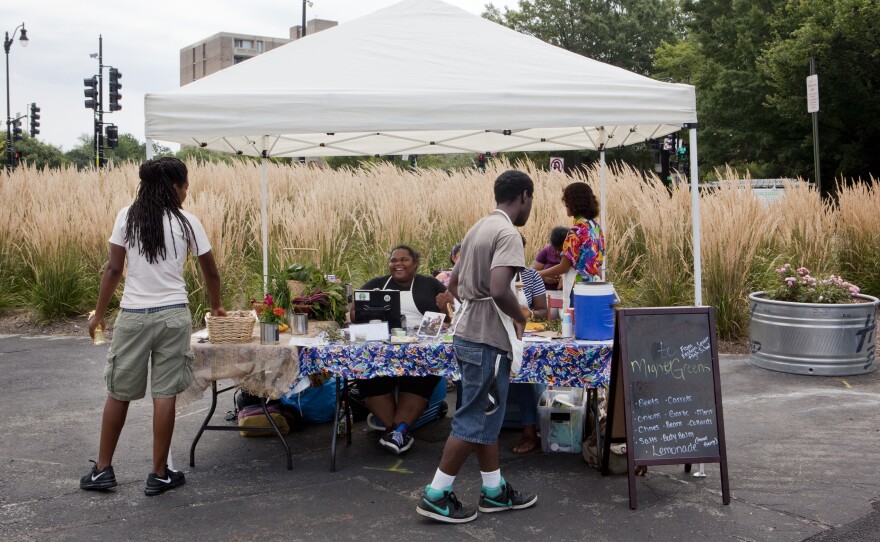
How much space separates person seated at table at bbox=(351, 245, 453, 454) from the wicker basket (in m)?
0.74

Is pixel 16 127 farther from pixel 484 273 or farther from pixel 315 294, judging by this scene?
pixel 484 273

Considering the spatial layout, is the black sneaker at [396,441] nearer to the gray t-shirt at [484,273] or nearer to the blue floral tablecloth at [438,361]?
the blue floral tablecloth at [438,361]

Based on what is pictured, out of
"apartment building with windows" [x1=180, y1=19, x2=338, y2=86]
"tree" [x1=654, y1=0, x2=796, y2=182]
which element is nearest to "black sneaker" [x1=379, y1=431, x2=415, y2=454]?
"tree" [x1=654, y1=0, x2=796, y2=182]

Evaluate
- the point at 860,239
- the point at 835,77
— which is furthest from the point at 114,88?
the point at 860,239

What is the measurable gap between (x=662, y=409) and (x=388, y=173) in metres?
8.76

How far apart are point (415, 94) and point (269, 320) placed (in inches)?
65.4

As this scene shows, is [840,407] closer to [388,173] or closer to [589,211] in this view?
[589,211]

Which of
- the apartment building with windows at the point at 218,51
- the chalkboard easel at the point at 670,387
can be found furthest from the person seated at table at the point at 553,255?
the apartment building with windows at the point at 218,51

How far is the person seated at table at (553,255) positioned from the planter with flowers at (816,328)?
7.02 feet

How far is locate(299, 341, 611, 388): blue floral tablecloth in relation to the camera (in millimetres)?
4879

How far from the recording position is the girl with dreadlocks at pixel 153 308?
4.58 meters

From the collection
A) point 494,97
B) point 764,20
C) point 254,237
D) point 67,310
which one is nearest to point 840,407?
point 494,97

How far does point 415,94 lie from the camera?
5129 mm

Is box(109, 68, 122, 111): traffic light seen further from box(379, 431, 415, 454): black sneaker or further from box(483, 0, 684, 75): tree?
box(379, 431, 415, 454): black sneaker
